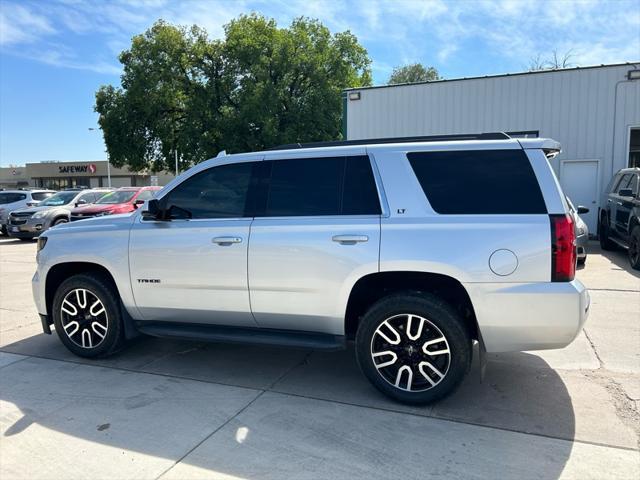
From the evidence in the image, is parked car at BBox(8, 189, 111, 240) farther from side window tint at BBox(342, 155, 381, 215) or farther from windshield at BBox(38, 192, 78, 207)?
side window tint at BBox(342, 155, 381, 215)

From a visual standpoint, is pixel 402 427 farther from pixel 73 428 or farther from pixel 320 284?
pixel 73 428

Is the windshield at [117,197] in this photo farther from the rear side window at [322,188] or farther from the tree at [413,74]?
the tree at [413,74]

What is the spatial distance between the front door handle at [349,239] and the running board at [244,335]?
770 millimetres

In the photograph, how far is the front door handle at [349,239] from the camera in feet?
12.0

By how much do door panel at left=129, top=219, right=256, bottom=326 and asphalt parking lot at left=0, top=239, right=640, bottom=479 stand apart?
62 cm

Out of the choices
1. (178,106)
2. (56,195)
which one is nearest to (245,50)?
(178,106)

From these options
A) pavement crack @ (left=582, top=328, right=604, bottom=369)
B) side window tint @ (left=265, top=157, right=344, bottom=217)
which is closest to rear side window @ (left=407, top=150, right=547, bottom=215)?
side window tint @ (left=265, top=157, right=344, bottom=217)

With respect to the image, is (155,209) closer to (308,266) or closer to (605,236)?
(308,266)

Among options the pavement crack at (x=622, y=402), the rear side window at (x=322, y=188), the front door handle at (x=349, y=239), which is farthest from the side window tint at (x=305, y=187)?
the pavement crack at (x=622, y=402)

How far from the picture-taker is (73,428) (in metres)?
3.45

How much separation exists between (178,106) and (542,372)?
29.6m

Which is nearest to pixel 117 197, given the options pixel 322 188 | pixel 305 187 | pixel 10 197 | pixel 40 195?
pixel 40 195

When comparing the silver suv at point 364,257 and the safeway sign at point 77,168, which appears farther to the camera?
the safeway sign at point 77,168

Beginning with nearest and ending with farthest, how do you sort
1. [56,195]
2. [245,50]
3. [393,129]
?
[393,129] < [56,195] < [245,50]
